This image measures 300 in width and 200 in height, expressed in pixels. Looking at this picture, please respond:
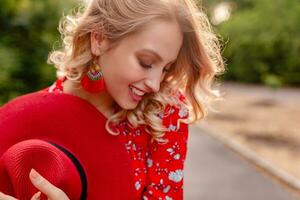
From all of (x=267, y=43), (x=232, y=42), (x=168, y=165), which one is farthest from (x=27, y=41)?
(x=232, y=42)

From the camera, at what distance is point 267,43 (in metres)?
23.5

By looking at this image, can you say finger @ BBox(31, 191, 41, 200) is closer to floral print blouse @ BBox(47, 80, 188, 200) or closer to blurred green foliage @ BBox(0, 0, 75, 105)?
floral print blouse @ BBox(47, 80, 188, 200)

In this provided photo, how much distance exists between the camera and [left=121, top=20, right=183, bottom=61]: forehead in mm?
1543

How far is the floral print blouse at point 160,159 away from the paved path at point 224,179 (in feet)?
14.4

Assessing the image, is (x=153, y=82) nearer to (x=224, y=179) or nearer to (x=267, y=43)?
(x=224, y=179)

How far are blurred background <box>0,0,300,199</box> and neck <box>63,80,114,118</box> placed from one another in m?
0.48

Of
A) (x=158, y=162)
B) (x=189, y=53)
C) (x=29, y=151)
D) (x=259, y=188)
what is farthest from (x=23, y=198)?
(x=259, y=188)

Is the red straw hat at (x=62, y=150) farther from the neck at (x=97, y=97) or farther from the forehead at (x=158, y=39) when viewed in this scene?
the forehead at (x=158, y=39)

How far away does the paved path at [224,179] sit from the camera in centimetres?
614

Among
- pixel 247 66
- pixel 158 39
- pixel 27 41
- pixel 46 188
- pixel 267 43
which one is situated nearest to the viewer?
pixel 46 188

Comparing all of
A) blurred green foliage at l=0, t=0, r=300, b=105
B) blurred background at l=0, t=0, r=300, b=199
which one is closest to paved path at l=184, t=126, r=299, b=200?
blurred background at l=0, t=0, r=300, b=199

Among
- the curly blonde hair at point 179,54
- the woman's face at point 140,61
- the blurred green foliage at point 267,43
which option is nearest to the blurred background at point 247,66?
the blurred green foliage at point 267,43

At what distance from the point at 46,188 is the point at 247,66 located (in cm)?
2417

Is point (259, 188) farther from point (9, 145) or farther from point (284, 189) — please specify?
point (9, 145)
